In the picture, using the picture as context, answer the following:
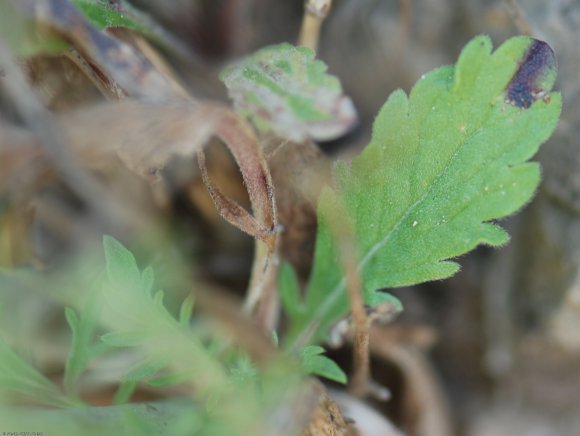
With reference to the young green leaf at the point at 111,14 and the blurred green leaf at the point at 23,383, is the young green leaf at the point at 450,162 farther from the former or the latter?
the blurred green leaf at the point at 23,383

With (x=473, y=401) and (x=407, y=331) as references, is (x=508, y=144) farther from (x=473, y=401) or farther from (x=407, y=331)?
(x=473, y=401)

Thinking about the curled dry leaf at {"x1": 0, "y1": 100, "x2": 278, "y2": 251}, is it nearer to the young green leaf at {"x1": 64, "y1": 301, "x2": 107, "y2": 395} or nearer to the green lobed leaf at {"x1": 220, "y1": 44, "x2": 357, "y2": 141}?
the green lobed leaf at {"x1": 220, "y1": 44, "x2": 357, "y2": 141}

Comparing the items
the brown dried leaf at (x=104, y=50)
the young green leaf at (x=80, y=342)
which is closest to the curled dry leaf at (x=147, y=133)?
the brown dried leaf at (x=104, y=50)

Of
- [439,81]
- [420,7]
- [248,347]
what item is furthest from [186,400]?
[420,7]

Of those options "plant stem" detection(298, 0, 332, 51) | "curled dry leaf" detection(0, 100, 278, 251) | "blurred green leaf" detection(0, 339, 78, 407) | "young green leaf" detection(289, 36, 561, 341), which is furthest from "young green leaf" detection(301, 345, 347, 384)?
"plant stem" detection(298, 0, 332, 51)

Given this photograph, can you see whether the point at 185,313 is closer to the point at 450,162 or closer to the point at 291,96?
the point at 291,96

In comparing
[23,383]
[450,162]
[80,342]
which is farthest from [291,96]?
[23,383]
